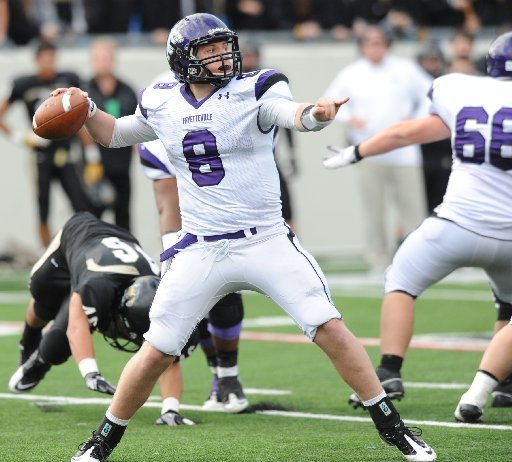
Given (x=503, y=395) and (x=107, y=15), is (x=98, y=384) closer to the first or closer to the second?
(x=503, y=395)

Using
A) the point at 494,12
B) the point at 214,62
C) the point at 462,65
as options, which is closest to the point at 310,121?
the point at 214,62

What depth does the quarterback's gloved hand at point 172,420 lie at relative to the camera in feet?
20.0

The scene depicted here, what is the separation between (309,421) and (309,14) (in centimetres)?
1086

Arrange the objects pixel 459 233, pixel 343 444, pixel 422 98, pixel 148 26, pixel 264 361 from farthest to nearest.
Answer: pixel 148 26, pixel 422 98, pixel 264 361, pixel 459 233, pixel 343 444

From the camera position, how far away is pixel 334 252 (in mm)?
16516

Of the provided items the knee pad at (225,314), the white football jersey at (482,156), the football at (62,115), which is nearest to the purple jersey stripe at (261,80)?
the football at (62,115)

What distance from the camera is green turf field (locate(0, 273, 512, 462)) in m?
5.26

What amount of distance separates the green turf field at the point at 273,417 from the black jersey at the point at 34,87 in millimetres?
3667

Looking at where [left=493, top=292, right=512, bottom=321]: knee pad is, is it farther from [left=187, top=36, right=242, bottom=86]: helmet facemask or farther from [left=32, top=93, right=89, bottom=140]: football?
[left=32, top=93, right=89, bottom=140]: football

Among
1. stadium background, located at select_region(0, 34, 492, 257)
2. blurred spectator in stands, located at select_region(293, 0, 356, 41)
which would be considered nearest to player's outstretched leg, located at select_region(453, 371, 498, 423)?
stadium background, located at select_region(0, 34, 492, 257)

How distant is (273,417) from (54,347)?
1.11 metres

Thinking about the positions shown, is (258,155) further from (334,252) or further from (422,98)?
(334,252)

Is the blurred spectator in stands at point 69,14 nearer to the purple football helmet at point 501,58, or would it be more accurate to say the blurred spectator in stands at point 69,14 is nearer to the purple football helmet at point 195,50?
the purple football helmet at point 501,58

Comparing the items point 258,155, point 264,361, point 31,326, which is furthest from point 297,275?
point 264,361
